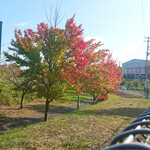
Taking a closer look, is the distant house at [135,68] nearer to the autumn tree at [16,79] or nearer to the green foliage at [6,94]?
the green foliage at [6,94]

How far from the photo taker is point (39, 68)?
21.4ft

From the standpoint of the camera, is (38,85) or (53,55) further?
(38,85)

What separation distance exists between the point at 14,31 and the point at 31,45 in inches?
49.6

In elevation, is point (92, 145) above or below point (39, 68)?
below

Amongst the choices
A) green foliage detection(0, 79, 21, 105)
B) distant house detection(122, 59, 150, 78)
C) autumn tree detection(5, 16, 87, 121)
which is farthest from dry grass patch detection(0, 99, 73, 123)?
distant house detection(122, 59, 150, 78)

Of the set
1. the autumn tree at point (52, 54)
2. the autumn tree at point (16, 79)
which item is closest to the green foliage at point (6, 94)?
the autumn tree at point (16, 79)

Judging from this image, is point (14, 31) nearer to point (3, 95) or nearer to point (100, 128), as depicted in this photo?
point (100, 128)

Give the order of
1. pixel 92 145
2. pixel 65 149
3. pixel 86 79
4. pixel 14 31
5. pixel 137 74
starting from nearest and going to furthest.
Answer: pixel 65 149 → pixel 92 145 → pixel 14 31 → pixel 86 79 → pixel 137 74

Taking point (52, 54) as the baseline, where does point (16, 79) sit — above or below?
below

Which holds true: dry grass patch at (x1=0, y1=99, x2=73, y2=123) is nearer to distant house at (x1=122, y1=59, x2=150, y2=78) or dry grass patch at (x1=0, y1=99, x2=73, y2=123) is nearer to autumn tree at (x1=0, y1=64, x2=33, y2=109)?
autumn tree at (x1=0, y1=64, x2=33, y2=109)

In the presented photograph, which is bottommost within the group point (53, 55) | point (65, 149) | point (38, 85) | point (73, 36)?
point (65, 149)

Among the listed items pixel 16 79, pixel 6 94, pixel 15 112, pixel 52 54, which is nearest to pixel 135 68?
pixel 6 94

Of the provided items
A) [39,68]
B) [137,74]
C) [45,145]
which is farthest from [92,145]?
[137,74]

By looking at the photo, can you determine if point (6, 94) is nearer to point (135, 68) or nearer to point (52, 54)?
point (52, 54)
